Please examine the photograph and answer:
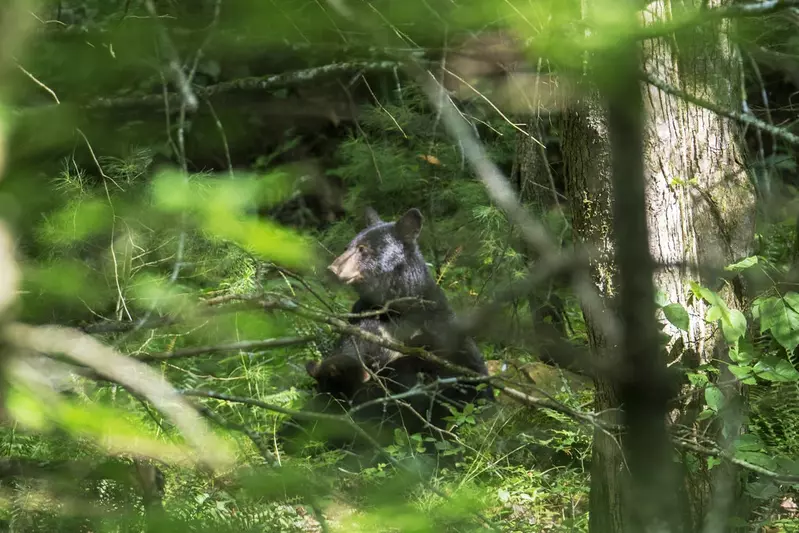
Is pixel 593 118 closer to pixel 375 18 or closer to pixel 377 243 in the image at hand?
pixel 375 18

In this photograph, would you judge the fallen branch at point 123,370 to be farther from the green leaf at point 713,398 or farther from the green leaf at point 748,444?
the green leaf at point 748,444

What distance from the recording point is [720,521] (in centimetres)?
179

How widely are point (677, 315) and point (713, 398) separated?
1.25ft

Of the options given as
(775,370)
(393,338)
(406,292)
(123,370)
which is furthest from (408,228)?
(123,370)

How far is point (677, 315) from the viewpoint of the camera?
3.38 meters

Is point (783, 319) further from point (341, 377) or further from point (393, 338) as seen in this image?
point (341, 377)

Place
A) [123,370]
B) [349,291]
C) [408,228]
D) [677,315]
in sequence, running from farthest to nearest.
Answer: [349,291] < [408,228] < [677,315] < [123,370]

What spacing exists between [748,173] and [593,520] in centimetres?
176

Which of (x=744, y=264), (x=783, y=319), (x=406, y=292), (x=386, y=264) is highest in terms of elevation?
(x=744, y=264)

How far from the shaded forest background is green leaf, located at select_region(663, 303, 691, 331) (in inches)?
0.5

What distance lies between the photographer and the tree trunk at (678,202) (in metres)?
3.58

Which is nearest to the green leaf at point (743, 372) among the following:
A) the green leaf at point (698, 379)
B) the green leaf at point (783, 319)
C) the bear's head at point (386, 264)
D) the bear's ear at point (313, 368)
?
the green leaf at point (698, 379)

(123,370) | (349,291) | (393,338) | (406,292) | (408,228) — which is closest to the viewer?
(123,370)

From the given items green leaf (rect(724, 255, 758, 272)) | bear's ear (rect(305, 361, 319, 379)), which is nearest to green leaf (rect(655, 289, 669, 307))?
green leaf (rect(724, 255, 758, 272))
